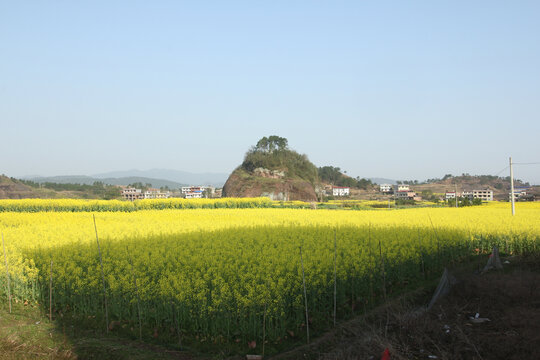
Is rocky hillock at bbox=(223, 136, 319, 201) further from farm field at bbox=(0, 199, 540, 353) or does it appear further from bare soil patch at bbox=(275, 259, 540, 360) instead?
bare soil patch at bbox=(275, 259, 540, 360)

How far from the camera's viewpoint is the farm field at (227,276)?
6.58m

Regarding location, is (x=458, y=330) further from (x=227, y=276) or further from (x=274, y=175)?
(x=274, y=175)

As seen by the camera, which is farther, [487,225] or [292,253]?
[487,225]

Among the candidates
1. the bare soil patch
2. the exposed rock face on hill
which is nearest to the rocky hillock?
the exposed rock face on hill

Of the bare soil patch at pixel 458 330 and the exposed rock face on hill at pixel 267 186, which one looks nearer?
the bare soil patch at pixel 458 330

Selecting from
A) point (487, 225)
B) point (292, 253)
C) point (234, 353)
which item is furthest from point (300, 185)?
point (234, 353)

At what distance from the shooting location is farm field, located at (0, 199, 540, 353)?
6.58m

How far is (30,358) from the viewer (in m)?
5.98

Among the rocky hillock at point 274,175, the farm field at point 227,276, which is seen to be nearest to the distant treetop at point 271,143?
the rocky hillock at point 274,175

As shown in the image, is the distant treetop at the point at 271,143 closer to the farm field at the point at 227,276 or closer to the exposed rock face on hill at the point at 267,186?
the exposed rock face on hill at the point at 267,186

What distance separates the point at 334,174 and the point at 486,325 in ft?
366

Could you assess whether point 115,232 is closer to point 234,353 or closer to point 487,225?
point 234,353

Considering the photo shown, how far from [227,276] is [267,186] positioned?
4916 centimetres

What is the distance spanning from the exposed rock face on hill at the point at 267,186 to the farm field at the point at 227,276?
42.6 metres
